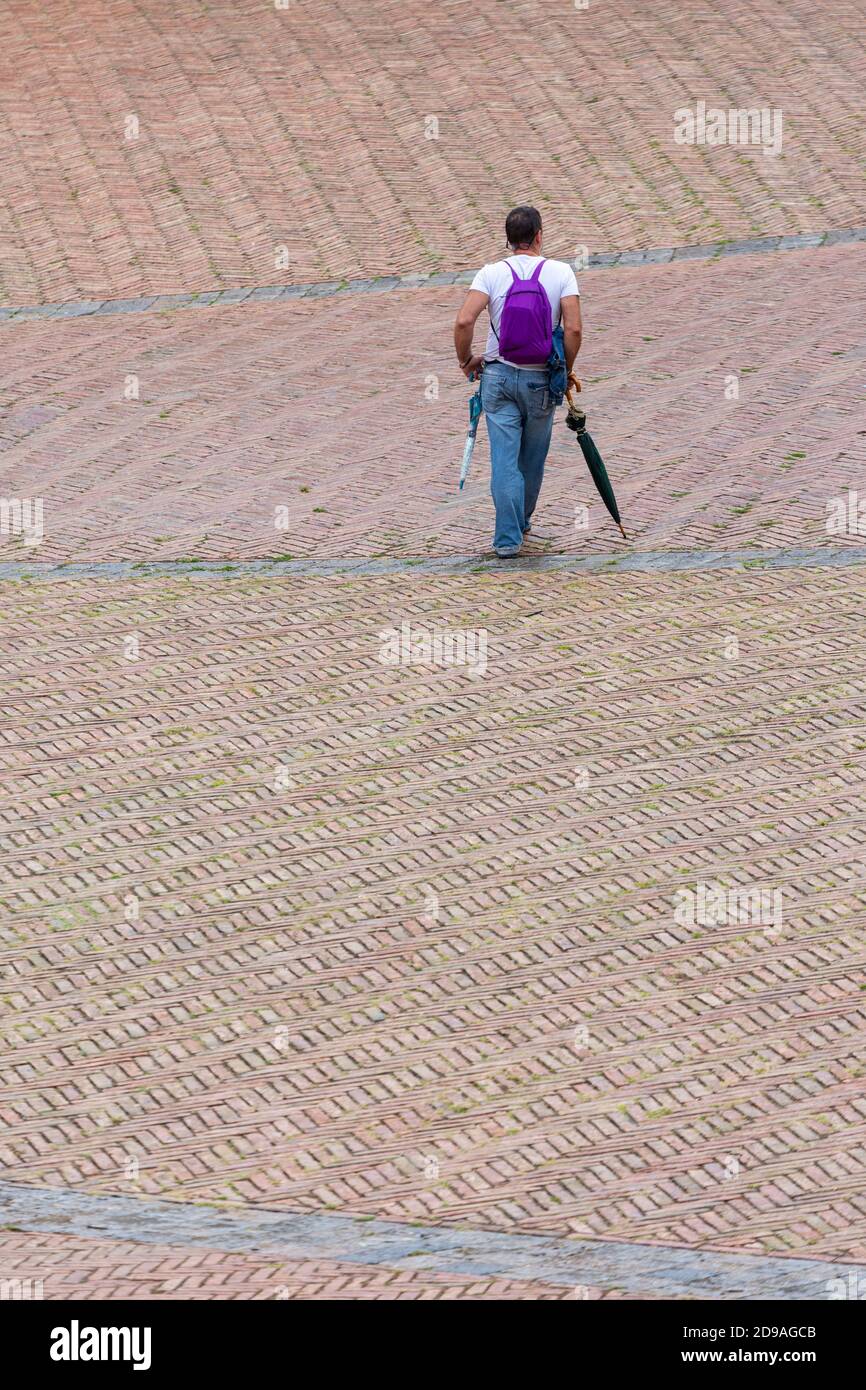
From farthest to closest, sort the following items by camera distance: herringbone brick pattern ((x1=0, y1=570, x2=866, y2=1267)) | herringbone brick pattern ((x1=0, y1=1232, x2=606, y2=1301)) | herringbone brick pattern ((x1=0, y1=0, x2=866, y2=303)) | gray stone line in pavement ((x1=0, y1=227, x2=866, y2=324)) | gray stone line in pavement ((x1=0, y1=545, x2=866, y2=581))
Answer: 1. herringbone brick pattern ((x1=0, y1=0, x2=866, y2=303))
2. gray stone line in pavement ((x1=0, y1=227, x2=866, y2=324))
3. gray stone line in pavement ((x1=0, y1=545, x2=866, y2=581))
4. herringbone brick pattern ((x1=0, y1=570, x2=866, y2=1267))
5. herringbone brick pattern ((x1=0, y1=1232, x2=606, y2=1301))

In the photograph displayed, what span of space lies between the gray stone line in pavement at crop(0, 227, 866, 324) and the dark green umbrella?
465 centimetres

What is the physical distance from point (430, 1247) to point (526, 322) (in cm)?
490

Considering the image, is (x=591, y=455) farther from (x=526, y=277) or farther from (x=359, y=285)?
(x=359, y=285)

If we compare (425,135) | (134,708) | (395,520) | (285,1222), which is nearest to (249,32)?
(425,135)

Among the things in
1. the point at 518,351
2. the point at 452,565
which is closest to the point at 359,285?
the point at 452,565

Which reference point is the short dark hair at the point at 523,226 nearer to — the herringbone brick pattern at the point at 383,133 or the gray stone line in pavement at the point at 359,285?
the gray stone line in pavement at the point at 359,285

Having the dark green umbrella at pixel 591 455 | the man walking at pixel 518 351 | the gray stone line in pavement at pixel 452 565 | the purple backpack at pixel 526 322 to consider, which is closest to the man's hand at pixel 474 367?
the man walking at pixel 518 351

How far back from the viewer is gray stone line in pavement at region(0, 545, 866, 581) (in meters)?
9.41

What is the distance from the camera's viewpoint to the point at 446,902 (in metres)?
6.83

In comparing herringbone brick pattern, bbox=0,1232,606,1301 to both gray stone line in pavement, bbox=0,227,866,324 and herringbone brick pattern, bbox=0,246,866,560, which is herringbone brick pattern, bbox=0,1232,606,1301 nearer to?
herringbone brick pattern, bbox=0,246,866,560

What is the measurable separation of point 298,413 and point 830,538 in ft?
11.7

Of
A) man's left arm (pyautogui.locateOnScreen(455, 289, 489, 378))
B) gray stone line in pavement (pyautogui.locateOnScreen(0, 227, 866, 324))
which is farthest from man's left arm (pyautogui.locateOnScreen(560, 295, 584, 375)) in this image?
gray stone line in pavement (pyautogui.locateOnScreen(0, 227, 866, 324))

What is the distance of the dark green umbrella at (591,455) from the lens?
9.16 m

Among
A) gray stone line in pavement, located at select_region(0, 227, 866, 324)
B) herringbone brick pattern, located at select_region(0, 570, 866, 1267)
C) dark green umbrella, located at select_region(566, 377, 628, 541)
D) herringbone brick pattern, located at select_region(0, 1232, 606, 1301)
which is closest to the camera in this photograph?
herringbone brick pattern, located at select_region(0, 1232, 606, 1301)
